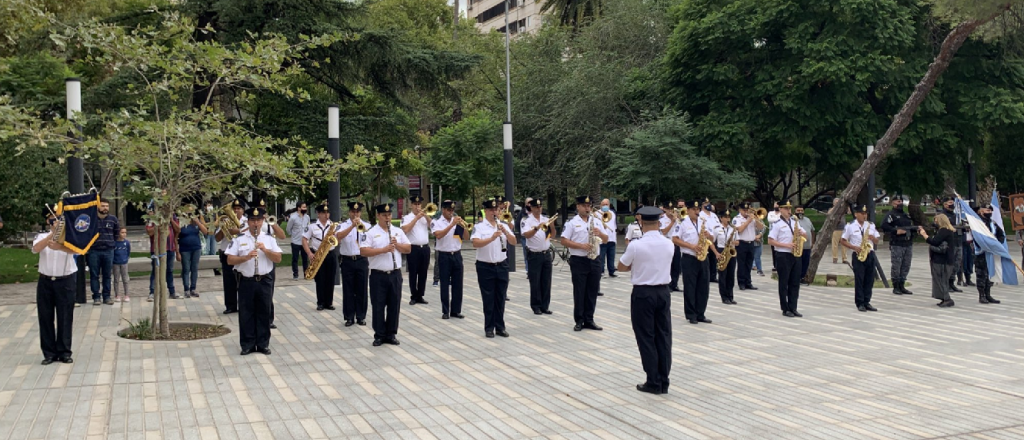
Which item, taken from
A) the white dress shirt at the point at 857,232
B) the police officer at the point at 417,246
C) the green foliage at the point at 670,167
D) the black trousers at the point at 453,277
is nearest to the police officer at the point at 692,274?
the white dress shirt at the point at 857,232

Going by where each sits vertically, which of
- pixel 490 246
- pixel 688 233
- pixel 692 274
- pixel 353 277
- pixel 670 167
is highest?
pixel 670 167

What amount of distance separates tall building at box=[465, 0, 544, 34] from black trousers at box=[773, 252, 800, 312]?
71.0 meters

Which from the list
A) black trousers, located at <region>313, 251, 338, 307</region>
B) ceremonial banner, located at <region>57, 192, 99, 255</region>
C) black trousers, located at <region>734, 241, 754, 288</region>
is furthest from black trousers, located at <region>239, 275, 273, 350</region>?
black trousers, located at <region>734, 241, 754, 288</region>

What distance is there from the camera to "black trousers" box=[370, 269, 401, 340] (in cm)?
1043

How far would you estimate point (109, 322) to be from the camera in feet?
Answer: 40.4

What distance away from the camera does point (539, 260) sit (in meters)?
12.8

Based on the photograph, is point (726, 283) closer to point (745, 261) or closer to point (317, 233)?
point (745, 261)

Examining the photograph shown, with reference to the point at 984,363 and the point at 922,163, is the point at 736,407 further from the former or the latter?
the point at 922,163

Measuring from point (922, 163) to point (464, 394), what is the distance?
88.0ft

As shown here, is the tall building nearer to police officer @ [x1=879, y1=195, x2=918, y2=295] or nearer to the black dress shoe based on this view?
police officer @ [x1=879, y1=195, x2=918, y2=295]

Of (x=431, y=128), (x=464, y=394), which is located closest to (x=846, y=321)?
(x=464, y=394)

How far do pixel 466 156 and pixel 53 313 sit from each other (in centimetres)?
2339

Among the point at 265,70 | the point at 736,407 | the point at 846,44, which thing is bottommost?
the point at 736,407

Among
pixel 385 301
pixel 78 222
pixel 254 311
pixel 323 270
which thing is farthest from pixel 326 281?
pixel 78 222
